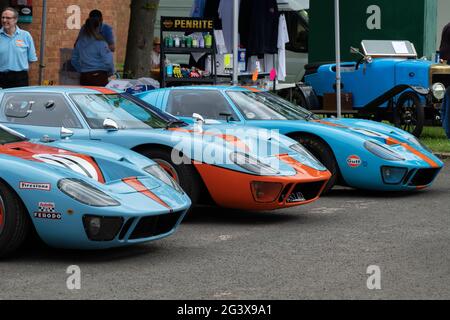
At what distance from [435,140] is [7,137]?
1029 cm

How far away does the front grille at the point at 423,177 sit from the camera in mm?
10734

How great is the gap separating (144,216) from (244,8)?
11426 mm

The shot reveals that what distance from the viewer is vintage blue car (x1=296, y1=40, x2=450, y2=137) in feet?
53.8

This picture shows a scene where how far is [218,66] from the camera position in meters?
16.9

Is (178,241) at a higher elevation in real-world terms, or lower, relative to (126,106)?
lower

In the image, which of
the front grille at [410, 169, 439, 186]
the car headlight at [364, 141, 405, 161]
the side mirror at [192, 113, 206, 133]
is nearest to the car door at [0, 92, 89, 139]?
the side mirror at [192, 113, 206, 133]

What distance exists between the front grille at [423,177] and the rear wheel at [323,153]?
786 millimetres

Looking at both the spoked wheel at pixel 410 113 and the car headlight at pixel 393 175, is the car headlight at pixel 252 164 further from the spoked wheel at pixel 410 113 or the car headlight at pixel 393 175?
the spoked wheel at pixel 410 113

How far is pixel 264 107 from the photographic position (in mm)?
10898

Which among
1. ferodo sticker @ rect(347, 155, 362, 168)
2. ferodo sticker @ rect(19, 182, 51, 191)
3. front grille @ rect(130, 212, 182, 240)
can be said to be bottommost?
front grille @ rect(130, 212, 182, 240)

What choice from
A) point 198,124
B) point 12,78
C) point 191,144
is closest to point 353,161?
point 198,124

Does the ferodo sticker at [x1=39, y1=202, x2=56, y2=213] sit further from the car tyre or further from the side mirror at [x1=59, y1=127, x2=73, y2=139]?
the car tyre

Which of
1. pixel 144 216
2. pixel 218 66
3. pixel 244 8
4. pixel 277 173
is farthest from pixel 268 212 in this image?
pixel 244 8
